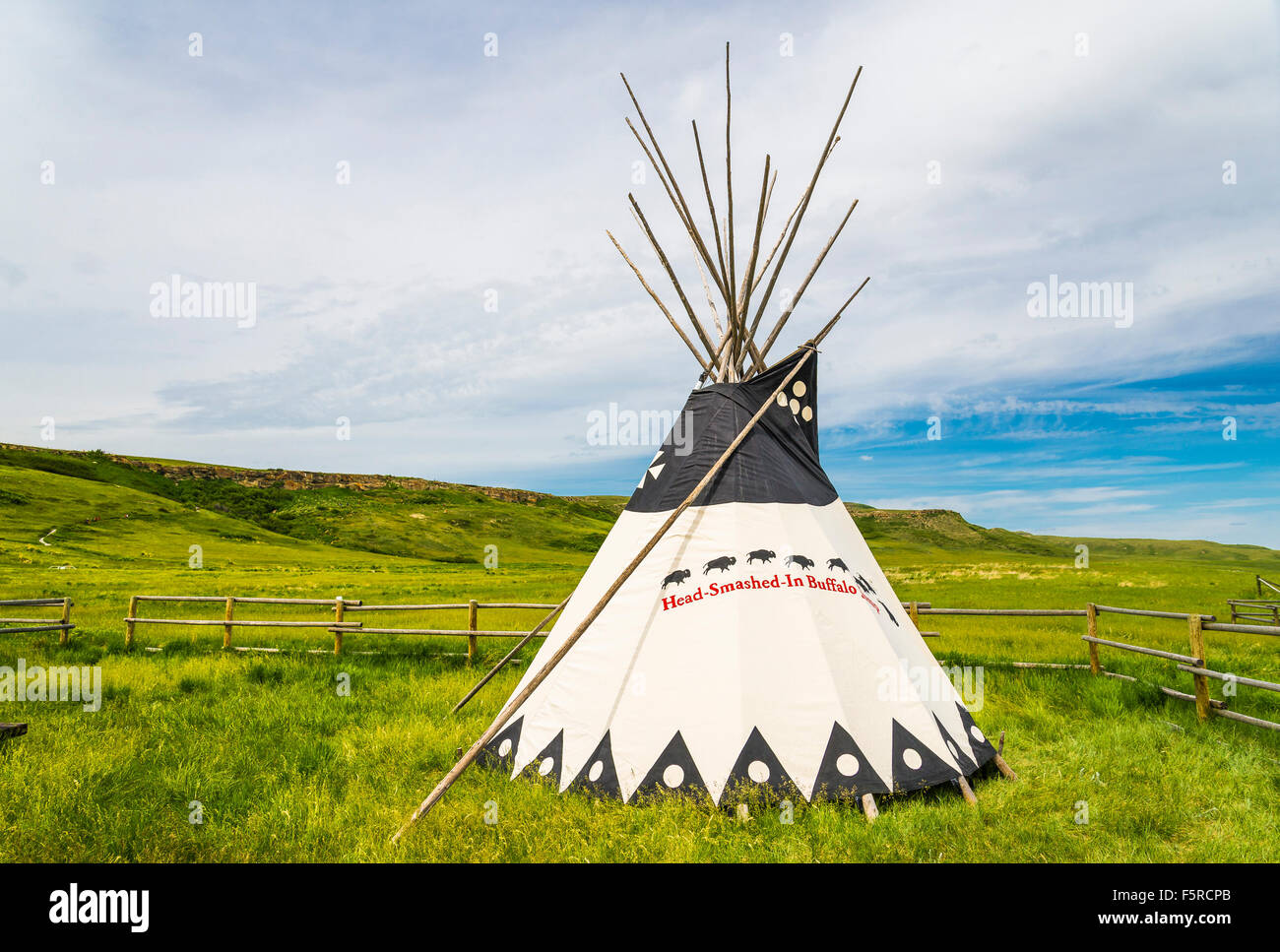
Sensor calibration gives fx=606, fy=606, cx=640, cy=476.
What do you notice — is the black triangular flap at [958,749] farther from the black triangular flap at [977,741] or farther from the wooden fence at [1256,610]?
the wooden fence at [1256,610]

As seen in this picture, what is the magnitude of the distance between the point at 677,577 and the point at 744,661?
88 centimetres

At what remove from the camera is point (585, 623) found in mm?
4426

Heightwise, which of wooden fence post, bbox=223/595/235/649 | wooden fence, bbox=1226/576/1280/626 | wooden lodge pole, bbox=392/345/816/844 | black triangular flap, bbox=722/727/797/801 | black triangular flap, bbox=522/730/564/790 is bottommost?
wooden fence, bbox=1226/576/1280/626

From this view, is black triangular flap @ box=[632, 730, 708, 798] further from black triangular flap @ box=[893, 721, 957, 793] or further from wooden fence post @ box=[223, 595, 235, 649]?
wooden fence post @ box=[223, 595, 235, 649]

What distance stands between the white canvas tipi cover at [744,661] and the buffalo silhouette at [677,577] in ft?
0.06

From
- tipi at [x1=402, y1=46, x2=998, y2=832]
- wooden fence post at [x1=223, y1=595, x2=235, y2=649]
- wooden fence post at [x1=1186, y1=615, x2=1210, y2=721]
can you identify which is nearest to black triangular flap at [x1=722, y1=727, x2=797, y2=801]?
tipi at [x1=402, y1=46, x2=998, y2=832]

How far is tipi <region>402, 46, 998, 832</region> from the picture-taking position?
4.28 metres

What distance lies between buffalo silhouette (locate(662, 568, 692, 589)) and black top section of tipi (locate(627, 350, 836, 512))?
66 cm

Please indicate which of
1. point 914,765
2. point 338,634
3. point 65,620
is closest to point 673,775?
point 914,765

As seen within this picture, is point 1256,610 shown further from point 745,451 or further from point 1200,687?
point 745,451
